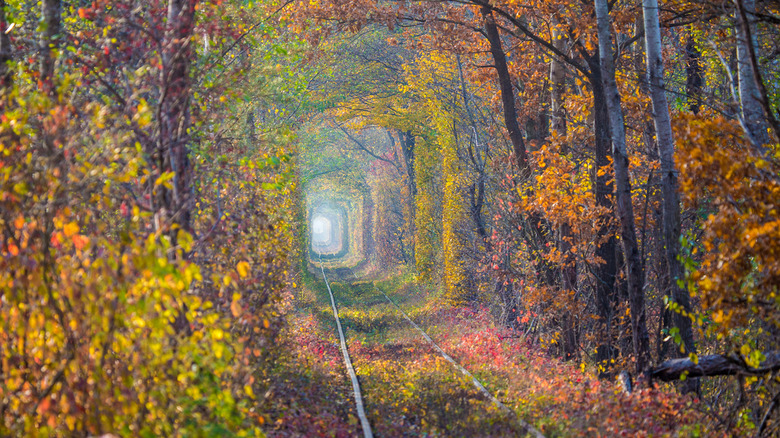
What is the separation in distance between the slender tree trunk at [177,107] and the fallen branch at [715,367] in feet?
18.9

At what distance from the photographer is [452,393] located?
9812 millimetres

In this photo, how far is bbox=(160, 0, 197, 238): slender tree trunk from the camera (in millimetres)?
5723

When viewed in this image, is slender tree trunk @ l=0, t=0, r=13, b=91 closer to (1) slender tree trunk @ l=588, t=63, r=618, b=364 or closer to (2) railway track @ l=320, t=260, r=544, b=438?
(2) railway track @ l=320, t=260, r=544, b=438

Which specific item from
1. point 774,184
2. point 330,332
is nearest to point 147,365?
point 774,184

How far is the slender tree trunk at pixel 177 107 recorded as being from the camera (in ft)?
18.8

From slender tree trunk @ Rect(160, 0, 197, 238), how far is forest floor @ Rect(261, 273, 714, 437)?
2.35 metres

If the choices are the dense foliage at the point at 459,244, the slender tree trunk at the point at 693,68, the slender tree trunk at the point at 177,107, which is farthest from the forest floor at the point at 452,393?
the slender tree trunk at the point at 693,68

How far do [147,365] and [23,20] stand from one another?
6787 millimetres

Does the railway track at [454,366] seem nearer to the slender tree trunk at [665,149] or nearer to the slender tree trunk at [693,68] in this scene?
the slender tree trunk at [665,149]

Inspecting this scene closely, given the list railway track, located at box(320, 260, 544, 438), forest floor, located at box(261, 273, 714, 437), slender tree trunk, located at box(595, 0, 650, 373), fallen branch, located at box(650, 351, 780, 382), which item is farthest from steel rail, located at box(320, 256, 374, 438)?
slender tree trunk, located at box(595, 0, 650, 373)

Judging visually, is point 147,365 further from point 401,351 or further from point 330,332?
point 330,332

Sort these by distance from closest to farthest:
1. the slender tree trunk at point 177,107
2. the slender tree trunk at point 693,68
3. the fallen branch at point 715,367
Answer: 1. the slender tree trunk at point 177,107
2. the fallen branch at point 715,367
3. the slender tree trunk at point 693,68

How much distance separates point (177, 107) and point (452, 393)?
19.4 feet

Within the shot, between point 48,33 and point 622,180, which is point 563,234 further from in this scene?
point 48,33
